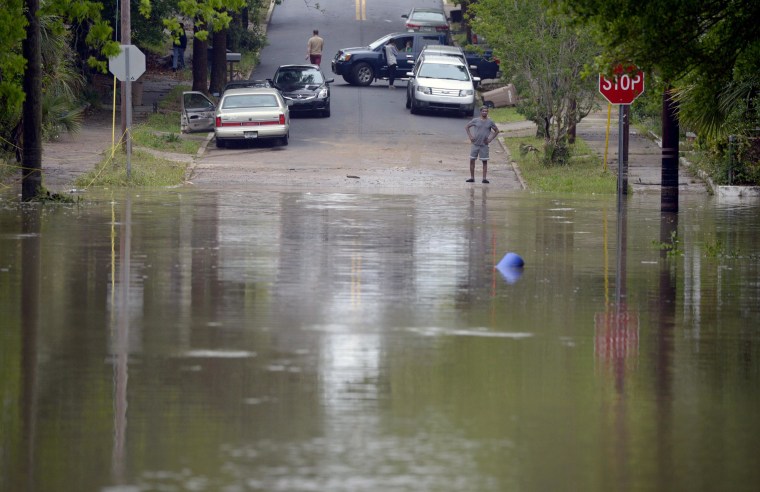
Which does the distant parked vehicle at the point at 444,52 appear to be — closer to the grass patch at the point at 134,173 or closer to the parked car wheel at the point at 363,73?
the parked car wheel at the point at 363,73

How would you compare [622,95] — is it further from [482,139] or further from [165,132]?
[165,132]

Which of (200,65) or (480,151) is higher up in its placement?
(200,65)

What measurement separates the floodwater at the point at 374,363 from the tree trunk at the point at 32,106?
471cm

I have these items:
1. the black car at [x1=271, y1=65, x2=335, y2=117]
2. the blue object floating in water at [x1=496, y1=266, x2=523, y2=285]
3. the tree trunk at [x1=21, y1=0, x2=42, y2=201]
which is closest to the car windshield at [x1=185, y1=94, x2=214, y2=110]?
the black car at [x1=271, y1=65, x2=335, y2=117]

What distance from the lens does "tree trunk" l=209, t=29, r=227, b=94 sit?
44406 millimetres

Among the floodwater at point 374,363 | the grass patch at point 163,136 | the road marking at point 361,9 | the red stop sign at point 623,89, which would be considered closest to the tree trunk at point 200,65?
the grass patch at point 163,136

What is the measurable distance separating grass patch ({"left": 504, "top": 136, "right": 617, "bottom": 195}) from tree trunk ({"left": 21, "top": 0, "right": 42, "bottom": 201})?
1104cm

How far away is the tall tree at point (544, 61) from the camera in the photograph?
30891mm

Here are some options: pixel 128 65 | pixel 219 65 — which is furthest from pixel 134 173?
pixel 219 65

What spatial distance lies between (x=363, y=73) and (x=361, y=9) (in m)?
19.1

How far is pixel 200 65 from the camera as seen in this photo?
43.2m

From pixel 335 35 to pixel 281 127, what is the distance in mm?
25264

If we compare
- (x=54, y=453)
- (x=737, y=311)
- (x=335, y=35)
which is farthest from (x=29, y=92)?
(x=335, y=35)

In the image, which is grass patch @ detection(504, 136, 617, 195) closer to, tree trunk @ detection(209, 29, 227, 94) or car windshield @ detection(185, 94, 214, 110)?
car windshield @ detection(185, 94, 214, 110)
